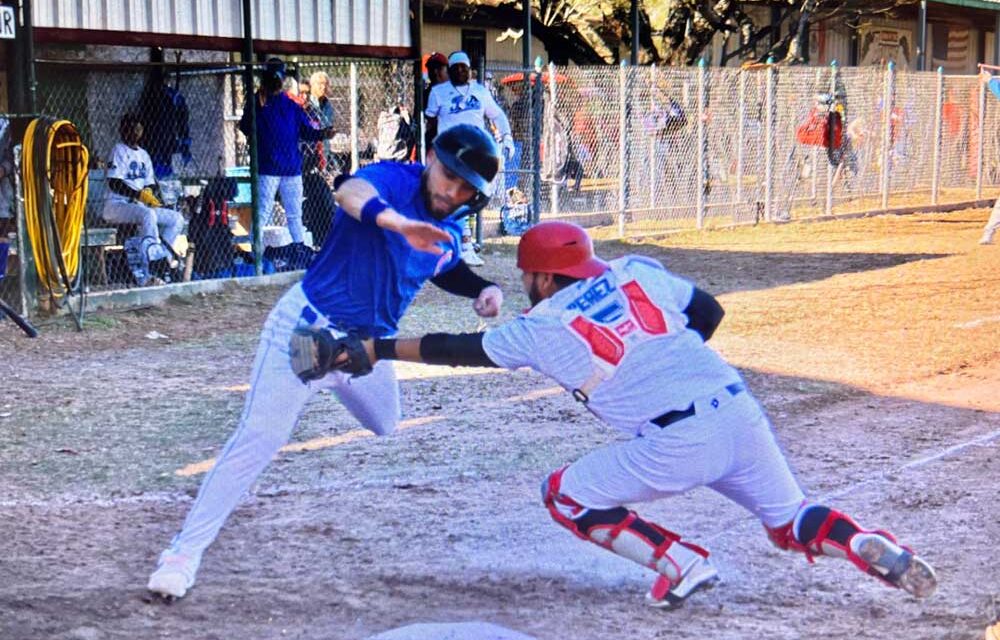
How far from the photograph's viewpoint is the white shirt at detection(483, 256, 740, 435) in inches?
170

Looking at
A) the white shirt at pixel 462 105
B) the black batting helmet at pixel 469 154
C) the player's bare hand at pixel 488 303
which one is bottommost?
the player's bare hand at pixel 488 303

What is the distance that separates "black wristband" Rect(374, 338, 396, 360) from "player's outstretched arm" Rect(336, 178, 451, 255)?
0.33 metres

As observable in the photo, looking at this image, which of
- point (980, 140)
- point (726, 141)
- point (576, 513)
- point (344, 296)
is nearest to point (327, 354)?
point (344, 296)

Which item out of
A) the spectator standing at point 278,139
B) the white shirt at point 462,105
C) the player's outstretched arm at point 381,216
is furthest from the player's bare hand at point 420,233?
the white shirt at point 462,105

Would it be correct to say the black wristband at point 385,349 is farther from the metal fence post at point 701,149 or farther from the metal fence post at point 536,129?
the metal fence post at point 701,149

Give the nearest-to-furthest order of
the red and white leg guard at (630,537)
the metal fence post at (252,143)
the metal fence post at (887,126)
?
the red and white leg guard at (630,537) → the metal fence post at (252,143) → the metal fence post at (887,126)

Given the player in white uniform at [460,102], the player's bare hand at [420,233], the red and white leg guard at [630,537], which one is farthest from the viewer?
the player in white uniform at [460,102]

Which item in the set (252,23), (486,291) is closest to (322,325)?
(486,291)

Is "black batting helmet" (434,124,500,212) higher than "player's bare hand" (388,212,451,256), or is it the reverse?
"black batting helmet" (434,124,500,212)

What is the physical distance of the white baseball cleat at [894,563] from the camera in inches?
170

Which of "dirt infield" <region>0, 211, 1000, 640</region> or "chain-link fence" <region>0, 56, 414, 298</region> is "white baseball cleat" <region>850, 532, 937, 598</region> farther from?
"chain-link fence" <region>0, 56, 414, 298</region>

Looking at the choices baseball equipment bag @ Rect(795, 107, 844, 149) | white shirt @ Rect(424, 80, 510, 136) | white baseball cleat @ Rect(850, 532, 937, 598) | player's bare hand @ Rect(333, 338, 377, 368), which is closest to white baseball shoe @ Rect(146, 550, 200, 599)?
player's bare hand @ Rect(333, 338, 377, 368)

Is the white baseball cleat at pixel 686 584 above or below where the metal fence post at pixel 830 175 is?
below

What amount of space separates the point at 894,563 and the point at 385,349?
1797 millimetres
